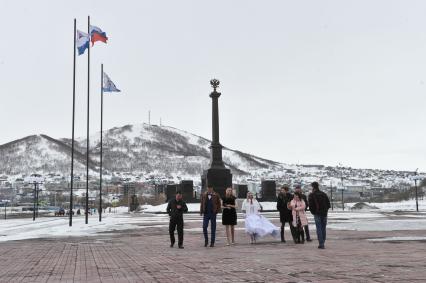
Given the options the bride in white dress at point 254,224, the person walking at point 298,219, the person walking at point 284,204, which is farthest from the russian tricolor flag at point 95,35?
the person walking at point 298,219

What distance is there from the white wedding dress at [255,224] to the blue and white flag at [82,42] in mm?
16957

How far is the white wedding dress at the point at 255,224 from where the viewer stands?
1471 cm

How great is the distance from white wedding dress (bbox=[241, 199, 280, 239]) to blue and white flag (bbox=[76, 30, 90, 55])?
55.6 ft

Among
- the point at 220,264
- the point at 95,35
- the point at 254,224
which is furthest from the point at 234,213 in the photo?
the point at 95,35

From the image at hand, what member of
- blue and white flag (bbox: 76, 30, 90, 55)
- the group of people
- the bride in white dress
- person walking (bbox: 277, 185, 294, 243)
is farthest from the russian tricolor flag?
person walking (bbox: 277, 185, 294, 243)

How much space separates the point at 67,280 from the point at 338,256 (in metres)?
5.56

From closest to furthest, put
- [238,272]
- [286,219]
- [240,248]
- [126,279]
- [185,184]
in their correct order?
[126,279] < [238,272] < [240,248] < [286,219] < [185,184]

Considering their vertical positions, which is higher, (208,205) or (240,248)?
(208,205)

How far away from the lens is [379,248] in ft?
40.2

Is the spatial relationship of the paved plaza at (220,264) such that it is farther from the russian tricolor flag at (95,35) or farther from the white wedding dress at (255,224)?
the russian tricolor flag at (95,35)

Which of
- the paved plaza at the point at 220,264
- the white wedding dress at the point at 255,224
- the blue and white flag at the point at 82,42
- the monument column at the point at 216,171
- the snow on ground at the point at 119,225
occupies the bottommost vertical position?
the snow on ground at the point at 119,225

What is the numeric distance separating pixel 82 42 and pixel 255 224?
1798 cm

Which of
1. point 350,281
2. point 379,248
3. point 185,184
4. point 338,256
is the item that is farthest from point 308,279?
point 185,184

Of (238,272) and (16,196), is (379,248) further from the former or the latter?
(16,196)
